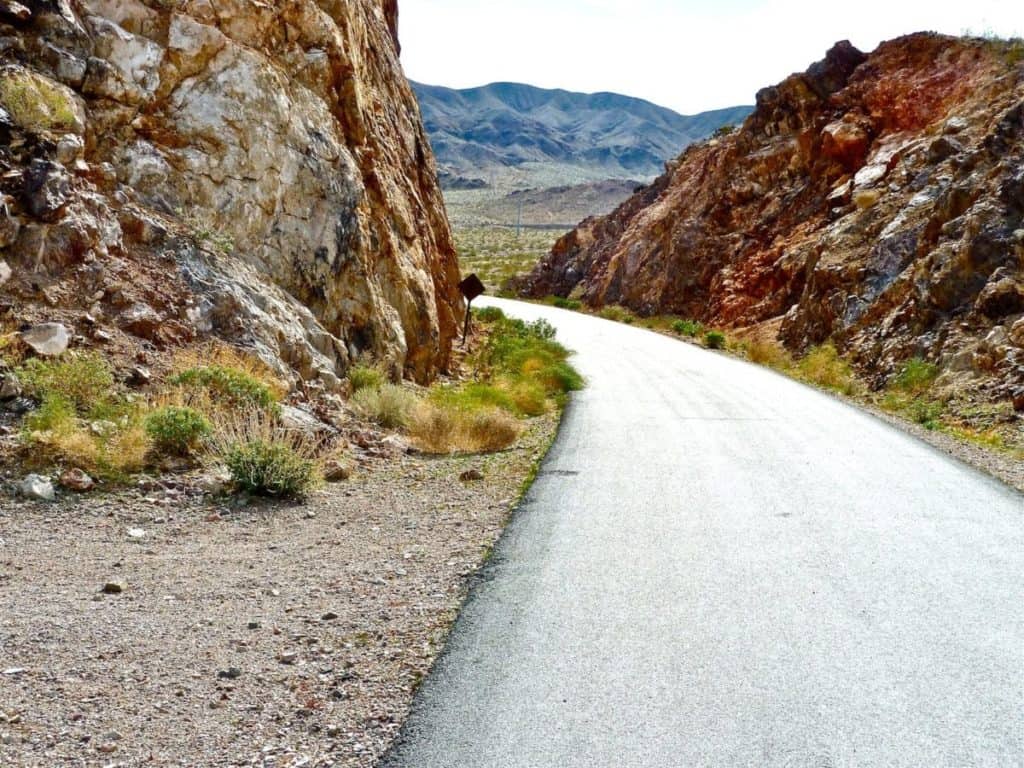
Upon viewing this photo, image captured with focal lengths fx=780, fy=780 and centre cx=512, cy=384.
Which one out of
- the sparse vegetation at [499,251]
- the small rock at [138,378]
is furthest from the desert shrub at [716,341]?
the sparse vegetation at [499,251]

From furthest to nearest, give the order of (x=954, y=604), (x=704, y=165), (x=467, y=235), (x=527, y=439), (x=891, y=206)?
(x=467, y=235) → (x=704, y=165) → (x=891, y=206) → (x=527, y=439) → (x=954, y=604)

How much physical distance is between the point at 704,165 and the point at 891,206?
56.1ft

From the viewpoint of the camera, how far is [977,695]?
4.06 metres

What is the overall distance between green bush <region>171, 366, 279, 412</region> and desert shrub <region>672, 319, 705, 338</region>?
76.4 ft

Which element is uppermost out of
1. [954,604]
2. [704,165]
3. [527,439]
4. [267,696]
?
[704,165]

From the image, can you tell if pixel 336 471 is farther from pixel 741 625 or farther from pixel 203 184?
pixel 203 184

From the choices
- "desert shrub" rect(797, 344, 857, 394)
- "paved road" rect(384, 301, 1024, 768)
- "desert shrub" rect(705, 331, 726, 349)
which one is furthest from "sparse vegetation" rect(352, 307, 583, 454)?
"desert shrub" rect(705, 331, 726, 349)

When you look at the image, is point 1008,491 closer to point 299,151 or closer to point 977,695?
point 977,695

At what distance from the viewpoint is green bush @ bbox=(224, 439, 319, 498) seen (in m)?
7.52

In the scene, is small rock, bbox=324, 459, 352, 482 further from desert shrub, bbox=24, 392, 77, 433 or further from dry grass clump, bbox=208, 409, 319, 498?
desert shrub, bbox=24, 392, 77, 433

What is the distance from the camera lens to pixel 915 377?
15.9 m

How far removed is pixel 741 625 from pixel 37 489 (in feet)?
18.9

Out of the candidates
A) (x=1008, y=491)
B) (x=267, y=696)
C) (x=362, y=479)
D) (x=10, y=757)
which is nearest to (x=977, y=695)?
(x=267, y=696)

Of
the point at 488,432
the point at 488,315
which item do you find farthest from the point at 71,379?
the point at 488,315
